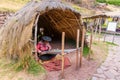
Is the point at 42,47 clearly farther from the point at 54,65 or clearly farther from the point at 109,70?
the point at 109,70

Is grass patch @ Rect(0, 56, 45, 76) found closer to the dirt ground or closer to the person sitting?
the dirt ground

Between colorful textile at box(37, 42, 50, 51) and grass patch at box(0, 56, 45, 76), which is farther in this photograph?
colorful textile at box(37, 42, 50, 51)

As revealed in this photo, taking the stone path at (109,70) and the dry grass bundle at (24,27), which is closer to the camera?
the dry grass bundle at (24,27)

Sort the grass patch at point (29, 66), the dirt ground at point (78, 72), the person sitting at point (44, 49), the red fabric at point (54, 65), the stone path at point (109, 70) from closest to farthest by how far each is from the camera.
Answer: the grass patch at point (29, 66) < the dirt ground at point (78, 72) < the stone path at point (109, 70) < the red fabric at point (54, 65) < the person sitting at point (44, 49)

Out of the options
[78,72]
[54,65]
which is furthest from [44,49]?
[78,72]

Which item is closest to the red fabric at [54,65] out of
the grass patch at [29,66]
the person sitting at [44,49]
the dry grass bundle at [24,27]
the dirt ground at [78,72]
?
the dirt ground at [78,72]

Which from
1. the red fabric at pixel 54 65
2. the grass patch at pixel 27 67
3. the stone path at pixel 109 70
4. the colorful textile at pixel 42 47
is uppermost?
the colorful textile at pixel 42 47

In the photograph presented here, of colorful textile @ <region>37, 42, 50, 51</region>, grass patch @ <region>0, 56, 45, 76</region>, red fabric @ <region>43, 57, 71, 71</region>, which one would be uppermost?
colorful textile @ <region>37, 42, 50, 51</region>

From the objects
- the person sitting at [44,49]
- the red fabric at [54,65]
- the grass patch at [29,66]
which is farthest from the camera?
the person sitting at [44,49]

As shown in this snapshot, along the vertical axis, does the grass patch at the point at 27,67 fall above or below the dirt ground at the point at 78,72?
above

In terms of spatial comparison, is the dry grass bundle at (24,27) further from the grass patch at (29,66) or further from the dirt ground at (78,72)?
the dirt ground at (78,72)

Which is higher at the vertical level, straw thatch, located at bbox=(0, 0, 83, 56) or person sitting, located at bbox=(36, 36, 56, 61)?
straw thatch, located at bbox=(0, 0, 83, 56)

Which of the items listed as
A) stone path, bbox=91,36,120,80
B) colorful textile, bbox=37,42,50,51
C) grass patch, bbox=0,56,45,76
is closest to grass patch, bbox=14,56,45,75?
grass patch, bbox=0,56,45,76

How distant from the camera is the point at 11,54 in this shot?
8.73 meters
